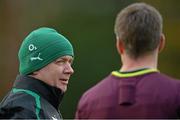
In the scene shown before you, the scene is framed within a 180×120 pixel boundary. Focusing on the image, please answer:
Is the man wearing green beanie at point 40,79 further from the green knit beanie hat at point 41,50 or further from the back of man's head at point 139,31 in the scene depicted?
the back of man's head at point 139,31

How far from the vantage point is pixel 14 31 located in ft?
71.6

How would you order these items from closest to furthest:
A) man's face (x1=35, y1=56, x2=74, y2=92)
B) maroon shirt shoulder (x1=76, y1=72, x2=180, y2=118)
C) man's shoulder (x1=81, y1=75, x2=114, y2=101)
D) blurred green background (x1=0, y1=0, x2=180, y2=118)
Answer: maroon shirt shoulder (x1=76, y1=72, x2=180, y2=118)
man's shoulder (x1=81, y1=75, x2=114, y2=101)
man's face (x1=35, y1=56, x2=74, y2=92)
blurred green background (x1=0, y1=0, x2=180, y2=118)

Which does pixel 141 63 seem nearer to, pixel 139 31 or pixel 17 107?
pixel 139 31

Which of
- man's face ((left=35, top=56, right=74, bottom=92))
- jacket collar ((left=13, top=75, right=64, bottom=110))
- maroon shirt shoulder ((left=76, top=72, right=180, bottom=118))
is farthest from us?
man's face ((left=35, top=56, right=74, bottom=92))

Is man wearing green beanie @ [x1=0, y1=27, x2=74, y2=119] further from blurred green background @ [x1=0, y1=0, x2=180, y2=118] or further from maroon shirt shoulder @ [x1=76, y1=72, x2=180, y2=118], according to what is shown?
blurred green background @ [x1=0, y1=0, x2=180, y2=118]

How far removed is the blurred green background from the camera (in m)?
19.7

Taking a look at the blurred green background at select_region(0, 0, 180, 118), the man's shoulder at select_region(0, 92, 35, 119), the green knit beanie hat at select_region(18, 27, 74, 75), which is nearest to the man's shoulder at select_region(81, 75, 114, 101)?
the man's shoulder at select_region(0, 92, 35, 119)

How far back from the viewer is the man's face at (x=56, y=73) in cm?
559

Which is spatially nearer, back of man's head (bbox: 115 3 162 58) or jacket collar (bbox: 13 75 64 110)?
back of man's head (bbox: 115 3 162 58)

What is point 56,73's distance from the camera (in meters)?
5.61

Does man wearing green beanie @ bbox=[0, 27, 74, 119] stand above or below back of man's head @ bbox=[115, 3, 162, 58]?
below

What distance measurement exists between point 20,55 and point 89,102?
1.80 meters

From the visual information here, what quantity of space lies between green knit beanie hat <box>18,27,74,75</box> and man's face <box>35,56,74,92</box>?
0.03 meters

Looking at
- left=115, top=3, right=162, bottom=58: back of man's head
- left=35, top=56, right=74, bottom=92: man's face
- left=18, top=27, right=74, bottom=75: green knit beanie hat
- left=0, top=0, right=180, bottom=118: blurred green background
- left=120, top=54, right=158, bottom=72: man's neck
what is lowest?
left=0, top=0, right=180, bottom=118: blurred green background
